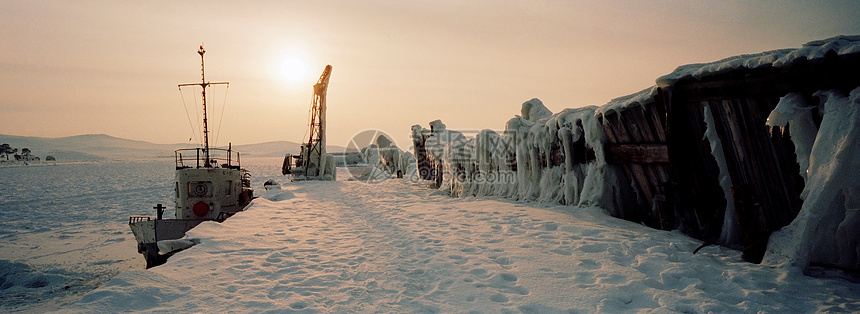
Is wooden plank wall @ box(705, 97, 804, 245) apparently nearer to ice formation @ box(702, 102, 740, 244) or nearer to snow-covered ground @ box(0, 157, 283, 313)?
ice formation @ box(702, 102, 740, 244)

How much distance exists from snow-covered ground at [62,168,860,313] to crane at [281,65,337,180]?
25.5 metres

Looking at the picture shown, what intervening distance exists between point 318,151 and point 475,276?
30.2m

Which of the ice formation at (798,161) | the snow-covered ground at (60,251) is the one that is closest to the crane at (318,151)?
the snow-covered ground at (60,251)

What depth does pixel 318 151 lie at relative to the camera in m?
33.4

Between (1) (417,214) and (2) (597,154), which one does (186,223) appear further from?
(2) (597,154)

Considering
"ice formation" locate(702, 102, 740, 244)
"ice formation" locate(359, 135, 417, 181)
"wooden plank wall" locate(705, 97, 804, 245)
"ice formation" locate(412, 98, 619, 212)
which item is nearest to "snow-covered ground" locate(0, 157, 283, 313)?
"ice formation" locate(412, 98, 619, 212)

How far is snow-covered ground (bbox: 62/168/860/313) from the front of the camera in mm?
4016

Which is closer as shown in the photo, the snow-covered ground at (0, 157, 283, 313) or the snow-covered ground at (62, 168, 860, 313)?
the snow-covered ground at (62, 168, 860, 313)

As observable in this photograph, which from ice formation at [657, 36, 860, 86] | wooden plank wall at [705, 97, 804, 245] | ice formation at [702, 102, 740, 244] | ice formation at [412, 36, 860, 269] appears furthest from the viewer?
ice formation at [702, 102, 740, 244]

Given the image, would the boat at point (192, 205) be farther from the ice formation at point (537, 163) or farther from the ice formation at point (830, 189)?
the ice formation at point (830, 189)

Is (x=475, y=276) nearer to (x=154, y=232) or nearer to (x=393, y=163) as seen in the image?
(x=154, y=232)

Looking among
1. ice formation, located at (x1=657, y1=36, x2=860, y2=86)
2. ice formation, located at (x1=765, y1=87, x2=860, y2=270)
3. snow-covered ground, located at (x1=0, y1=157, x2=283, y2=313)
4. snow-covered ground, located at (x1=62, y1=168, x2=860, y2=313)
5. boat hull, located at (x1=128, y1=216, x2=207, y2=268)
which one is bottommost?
snow-covered ground, located at (x1=0, y1=157, x2=283, y2=313)

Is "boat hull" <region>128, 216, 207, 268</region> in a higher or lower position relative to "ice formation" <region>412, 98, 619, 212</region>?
lower

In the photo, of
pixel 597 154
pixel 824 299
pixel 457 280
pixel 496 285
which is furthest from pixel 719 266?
pixel 597 154
